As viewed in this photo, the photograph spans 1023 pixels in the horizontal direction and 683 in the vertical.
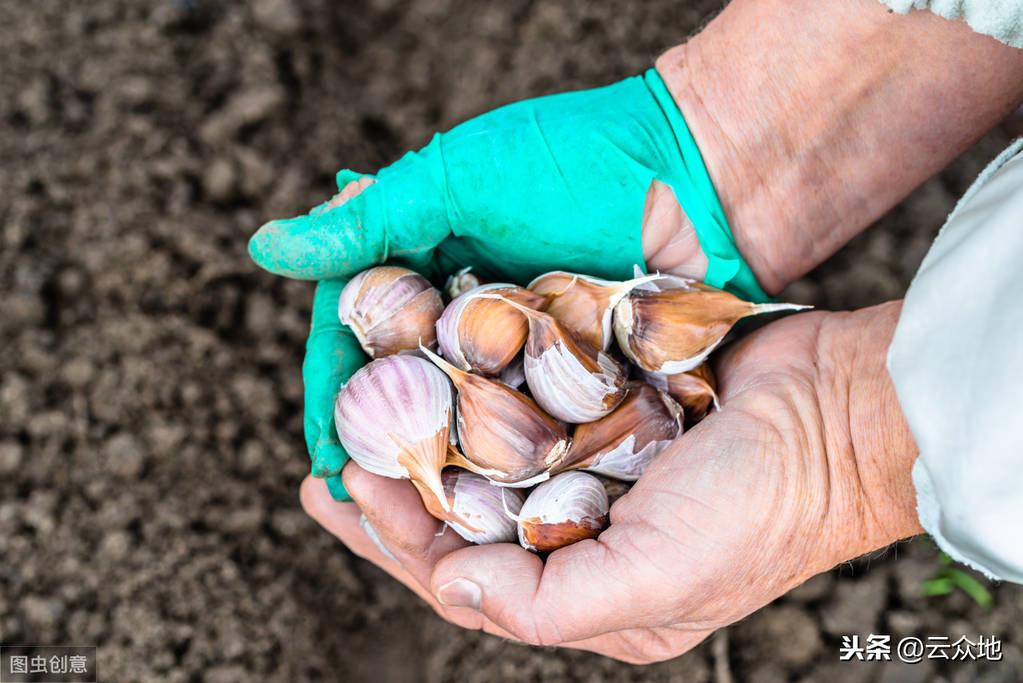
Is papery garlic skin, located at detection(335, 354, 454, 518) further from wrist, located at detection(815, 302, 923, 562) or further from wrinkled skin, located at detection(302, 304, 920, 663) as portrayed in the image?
wrist, located at detection(815, 302, 923, 562)

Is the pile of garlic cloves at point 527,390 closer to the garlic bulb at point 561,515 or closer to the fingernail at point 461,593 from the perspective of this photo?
Result: the garlic bulb at point 561,515

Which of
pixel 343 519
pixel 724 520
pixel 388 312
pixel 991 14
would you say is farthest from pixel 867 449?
pixel 343 519

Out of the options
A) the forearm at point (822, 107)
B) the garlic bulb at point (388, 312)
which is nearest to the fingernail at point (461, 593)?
the garlic bulb at point (388, 312)

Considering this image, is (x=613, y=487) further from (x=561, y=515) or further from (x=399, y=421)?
(x=399, y=421)

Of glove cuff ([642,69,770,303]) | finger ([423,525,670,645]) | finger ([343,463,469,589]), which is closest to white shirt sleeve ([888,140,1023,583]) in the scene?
finger ([423,525,670,645])

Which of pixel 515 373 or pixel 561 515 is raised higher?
pixel 515 373

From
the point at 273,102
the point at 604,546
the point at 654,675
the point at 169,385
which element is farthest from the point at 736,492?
the point at 273,102

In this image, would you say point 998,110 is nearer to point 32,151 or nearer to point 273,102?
point 273,102
